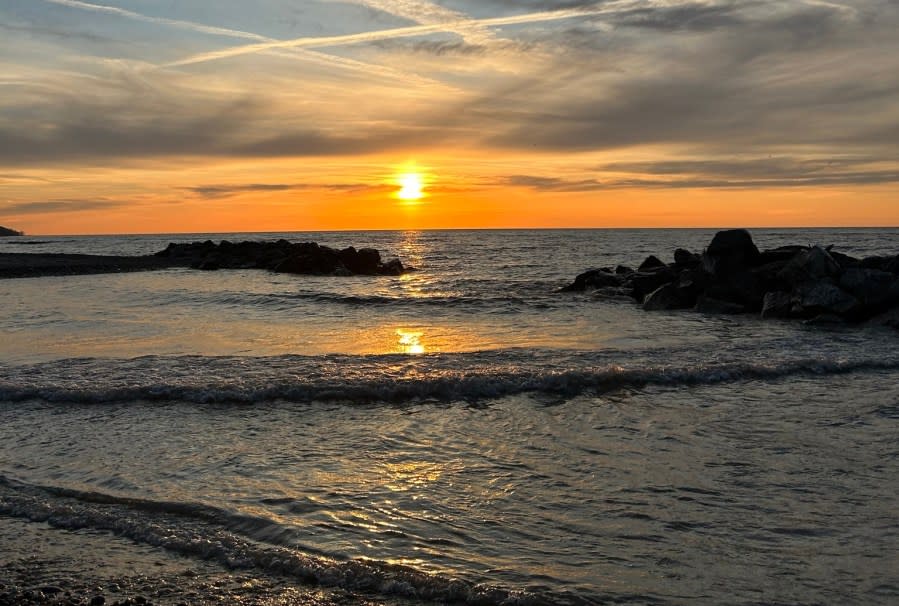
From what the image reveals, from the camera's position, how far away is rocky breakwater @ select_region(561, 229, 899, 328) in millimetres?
18406

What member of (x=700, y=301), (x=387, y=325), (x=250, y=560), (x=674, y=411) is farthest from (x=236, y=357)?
(x=700, y=301)

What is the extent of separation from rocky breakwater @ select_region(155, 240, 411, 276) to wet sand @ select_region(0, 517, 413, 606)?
36.3 meters

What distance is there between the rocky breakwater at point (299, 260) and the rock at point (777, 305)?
25.4 metres

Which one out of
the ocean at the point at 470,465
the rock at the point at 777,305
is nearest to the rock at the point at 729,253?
the rock at the point at 777,305

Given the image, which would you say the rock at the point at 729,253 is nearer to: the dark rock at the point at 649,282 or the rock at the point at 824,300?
the dark rock at the point at 649,282

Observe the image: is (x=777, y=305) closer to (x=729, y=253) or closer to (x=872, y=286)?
(x=872, y=286)

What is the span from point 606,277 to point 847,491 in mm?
23826

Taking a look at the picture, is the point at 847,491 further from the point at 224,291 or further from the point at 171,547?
the point at 224,291

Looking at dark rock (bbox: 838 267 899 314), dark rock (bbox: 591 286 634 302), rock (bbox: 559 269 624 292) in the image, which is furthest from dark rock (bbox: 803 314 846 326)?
rock (bbox: 559 269 624 292)

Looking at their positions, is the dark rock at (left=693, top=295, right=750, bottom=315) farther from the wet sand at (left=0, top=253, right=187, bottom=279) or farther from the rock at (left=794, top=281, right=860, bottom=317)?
the wet sand at (left=0, top=253, right=187, bottom=279)

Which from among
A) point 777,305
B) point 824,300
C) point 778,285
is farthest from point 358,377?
point 778,285

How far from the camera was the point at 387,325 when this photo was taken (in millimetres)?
19859

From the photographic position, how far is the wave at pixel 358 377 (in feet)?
34.6

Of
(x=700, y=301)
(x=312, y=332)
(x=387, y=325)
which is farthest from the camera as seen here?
(x=700, y=301)
